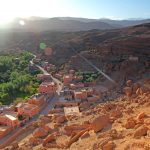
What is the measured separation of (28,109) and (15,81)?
1182 cm

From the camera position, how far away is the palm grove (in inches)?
1372

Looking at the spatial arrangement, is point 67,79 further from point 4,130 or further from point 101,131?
point 101,131

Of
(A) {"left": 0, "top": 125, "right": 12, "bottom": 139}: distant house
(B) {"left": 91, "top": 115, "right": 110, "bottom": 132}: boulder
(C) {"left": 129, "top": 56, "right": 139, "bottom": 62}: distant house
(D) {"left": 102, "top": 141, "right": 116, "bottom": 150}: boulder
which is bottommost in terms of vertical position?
(A) {"left": 0, "top": 125, "right": 12, "bottom": 139}: distant house

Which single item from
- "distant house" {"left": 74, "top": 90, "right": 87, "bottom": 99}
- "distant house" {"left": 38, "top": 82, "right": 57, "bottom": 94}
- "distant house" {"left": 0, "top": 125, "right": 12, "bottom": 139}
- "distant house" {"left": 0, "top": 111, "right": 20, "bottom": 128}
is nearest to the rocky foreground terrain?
"distant house" {"left": 0, "top": 125, "right": 12, "bottom": 139}

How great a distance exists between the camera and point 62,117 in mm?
22906

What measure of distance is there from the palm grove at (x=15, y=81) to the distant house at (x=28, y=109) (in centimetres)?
468

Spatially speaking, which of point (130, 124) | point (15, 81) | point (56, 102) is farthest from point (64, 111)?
point (15, 81)

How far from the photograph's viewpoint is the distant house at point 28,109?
26781 millimetres

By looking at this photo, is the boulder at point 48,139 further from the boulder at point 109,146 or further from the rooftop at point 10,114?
the rooftop at point 10,114

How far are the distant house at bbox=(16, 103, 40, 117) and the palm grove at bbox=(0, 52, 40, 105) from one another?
4.68 m

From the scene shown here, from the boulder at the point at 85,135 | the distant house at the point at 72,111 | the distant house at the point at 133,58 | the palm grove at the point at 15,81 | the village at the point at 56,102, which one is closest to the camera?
the boulder at the point at 85,135

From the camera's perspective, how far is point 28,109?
89.2 feet

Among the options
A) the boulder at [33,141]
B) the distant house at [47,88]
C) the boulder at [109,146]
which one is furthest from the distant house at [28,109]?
the boulder at [109,146]

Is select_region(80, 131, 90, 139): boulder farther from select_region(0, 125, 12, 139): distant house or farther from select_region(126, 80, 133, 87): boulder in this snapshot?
select_region(126, 80, 133, 87): boulder
